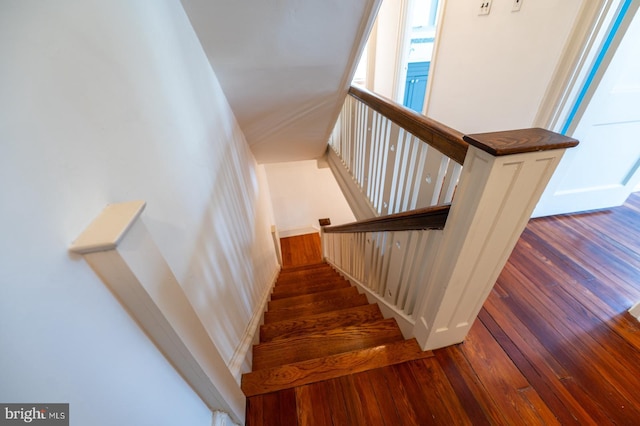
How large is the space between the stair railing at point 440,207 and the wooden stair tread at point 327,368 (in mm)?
120

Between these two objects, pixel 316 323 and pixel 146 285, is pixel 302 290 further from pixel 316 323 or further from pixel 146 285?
pixel 146 285

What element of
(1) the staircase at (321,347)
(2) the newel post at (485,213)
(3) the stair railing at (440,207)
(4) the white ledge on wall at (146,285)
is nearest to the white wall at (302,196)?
(3) the stair railing at (440,207)

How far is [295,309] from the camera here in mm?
1972

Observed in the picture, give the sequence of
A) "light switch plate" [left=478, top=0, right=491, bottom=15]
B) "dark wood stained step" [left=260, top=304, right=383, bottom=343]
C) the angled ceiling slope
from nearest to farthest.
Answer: the angled ceiling slope < "dark wood stained step" [left=260, top=304, right=383, bottom=343] < "light switch plate" [left=478, top=0, right=491, bottom=15]

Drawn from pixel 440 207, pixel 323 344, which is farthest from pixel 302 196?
pixel 440 207

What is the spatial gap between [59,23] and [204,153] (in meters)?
0.69

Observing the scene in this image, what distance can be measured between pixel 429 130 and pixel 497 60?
1.87 meters

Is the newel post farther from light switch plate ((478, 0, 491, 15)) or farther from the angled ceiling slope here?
light switch plate ((478, 0, 491, 15))

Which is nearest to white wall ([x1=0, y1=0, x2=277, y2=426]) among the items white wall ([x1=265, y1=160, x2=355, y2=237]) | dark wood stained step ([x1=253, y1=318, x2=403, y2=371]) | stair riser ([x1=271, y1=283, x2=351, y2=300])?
dark wood stained step ([x1=253, y1=318, x2=403, y2=371])

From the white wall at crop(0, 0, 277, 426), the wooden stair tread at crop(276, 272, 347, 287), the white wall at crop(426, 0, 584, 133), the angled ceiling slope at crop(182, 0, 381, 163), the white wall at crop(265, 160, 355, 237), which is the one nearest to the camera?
the white wall at crop(0, 0, 277, 426)

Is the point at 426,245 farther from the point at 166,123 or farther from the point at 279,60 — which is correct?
the point at 279,60

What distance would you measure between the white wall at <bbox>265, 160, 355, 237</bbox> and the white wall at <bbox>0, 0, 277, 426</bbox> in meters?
3.64

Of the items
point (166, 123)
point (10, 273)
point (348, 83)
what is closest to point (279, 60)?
point (348, 83)

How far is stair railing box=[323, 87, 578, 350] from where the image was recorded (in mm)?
708
